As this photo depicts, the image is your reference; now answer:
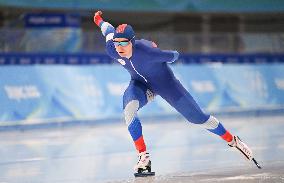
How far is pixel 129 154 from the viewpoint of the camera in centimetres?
884

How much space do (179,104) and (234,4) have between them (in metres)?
14.7

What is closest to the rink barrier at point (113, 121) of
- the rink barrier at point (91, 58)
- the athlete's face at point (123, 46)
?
the rink barrier at point (91, 58)

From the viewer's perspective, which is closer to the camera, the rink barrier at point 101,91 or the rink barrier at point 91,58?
the rink barrier at point 101,91

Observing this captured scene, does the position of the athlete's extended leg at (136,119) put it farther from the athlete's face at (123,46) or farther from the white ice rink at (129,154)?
the athlete's face at (123,46)

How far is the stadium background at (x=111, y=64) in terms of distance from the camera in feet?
40.7

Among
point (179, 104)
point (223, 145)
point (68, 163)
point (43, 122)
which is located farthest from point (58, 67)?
point (179, 104)

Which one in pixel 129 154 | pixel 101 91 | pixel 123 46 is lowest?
pixel 129 154

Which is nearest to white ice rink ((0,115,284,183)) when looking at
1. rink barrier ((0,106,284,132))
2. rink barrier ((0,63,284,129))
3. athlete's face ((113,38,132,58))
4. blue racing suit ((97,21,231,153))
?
rink barrier ((0,106,284,132))

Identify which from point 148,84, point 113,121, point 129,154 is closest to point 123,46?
point 148,84

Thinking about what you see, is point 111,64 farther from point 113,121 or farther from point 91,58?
point 113,121

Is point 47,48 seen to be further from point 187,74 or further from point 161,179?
point 161,179

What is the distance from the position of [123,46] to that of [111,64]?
28.0 ft

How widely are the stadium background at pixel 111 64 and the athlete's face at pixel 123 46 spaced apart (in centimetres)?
175

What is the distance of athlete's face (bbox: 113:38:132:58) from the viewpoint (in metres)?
6.54
